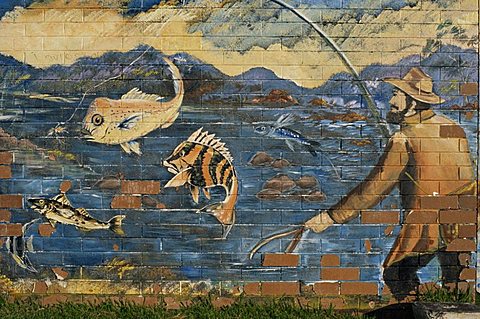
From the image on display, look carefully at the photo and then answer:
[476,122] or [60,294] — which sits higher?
[476,122]

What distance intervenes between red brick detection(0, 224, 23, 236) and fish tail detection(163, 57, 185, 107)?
1695 mm

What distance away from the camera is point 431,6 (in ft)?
16.5

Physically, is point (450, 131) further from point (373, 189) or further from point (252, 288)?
point (252, 288)

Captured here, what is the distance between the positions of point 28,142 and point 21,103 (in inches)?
12.9

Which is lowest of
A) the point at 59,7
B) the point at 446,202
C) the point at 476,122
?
the point at 446,202

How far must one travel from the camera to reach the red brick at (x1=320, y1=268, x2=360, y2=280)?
5.14m

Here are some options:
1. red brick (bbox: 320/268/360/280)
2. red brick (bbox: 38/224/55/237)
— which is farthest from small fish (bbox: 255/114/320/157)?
red brick (bbox: 38/224/55/237)

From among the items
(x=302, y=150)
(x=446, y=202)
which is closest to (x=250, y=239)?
(x=302, y=150)

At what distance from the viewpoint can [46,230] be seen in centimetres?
516

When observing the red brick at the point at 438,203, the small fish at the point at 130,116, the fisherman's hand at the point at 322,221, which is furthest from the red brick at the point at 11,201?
the red brick at the point at 438,203

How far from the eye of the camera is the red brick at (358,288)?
203 inches

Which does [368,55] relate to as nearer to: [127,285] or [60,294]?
[127,285]

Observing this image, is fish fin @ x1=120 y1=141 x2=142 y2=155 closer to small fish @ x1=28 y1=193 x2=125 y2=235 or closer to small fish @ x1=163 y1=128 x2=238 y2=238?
small fish @ x1=163 y1=128 x2=238 y2=238

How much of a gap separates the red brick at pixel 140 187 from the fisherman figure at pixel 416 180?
130cm
